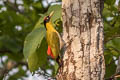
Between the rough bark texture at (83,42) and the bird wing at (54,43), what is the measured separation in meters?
0.12

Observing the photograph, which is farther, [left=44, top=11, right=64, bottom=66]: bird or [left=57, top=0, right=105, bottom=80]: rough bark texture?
[left=44, top=11, right=64, bottom=66]: bird

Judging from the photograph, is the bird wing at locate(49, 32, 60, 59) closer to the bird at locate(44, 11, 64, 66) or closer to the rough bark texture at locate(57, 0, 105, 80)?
the bird at locate(44, 11, 64, 66)

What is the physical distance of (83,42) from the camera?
8.59ft

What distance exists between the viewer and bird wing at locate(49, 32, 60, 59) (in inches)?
110

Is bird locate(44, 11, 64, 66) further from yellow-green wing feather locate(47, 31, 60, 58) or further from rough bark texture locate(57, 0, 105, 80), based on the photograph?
rough bark texture locate(57, 0, 105, 80)

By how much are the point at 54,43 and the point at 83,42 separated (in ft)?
1.07

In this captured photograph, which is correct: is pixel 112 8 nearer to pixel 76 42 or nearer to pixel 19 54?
pixel 76 42

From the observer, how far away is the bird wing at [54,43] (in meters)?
2.80

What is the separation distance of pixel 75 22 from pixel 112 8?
3.11 feet

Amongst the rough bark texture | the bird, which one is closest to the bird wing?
the bird

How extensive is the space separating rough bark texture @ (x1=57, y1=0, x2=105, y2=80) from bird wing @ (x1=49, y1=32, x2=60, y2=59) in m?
0.12

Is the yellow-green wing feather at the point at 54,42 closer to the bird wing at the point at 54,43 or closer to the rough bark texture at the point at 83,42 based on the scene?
the bird wing at the point at 54,43

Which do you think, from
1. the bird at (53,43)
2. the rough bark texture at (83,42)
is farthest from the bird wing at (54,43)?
the rough bark texture at (83,42)

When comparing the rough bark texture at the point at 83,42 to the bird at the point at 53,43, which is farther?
the bird at the point at 53,43
